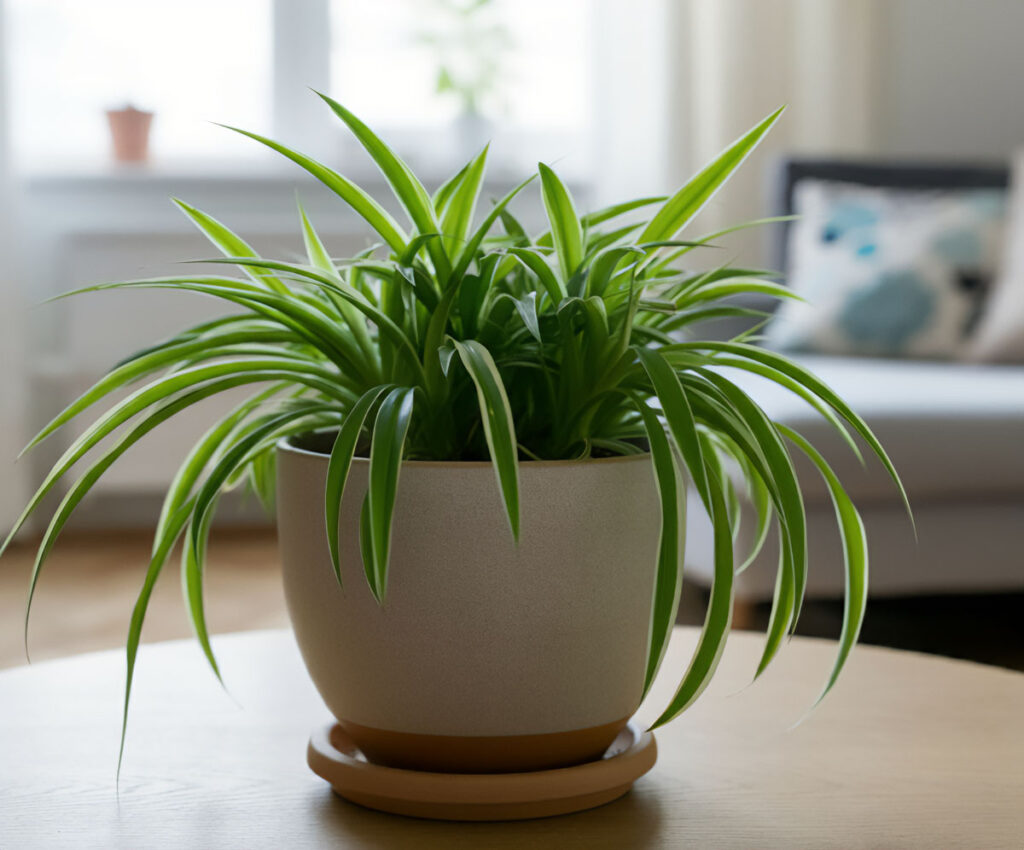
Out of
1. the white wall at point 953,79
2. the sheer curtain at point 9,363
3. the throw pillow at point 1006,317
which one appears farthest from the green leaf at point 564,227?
the white wall at point 953,79

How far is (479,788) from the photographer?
0.58 m

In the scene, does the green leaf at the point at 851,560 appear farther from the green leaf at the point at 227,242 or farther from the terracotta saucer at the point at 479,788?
the green leaf at the point at 227,242

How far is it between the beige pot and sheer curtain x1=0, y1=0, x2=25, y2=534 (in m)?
2.38

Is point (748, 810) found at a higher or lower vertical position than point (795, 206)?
lower

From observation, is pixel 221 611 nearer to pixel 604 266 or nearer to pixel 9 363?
pixel 9 363

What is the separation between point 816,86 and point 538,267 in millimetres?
2792

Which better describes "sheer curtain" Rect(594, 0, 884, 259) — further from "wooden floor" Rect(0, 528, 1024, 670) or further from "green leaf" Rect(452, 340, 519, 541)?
"green leaf" Rect(452, 340, 519, 541)

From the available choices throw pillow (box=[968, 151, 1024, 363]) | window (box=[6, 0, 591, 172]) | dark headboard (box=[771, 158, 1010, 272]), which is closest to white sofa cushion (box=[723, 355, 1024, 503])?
throw pillow (box=[968, 151, 1024, 363])

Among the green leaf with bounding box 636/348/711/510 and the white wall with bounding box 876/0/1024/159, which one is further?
the white wall with bounding box 876/0/1024/159

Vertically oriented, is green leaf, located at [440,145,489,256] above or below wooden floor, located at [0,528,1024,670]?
above

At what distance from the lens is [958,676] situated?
808mm

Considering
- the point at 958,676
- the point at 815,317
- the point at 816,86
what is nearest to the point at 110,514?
the point at 815,317

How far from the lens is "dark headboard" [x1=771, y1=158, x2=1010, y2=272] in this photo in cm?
274

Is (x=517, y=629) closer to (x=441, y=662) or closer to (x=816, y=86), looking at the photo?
(x=441, y=662)
